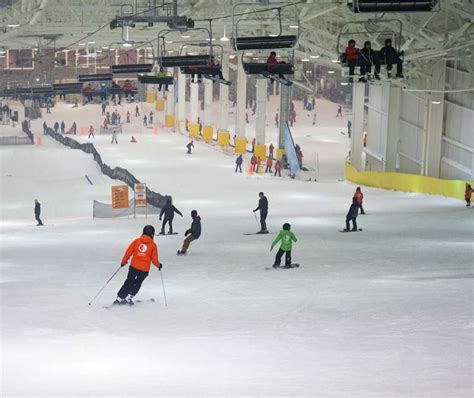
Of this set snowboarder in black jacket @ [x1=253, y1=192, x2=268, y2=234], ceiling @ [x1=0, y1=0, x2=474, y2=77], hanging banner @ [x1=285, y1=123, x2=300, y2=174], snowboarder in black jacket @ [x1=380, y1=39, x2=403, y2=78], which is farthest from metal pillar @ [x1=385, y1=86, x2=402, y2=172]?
snowboarder in black jacket @ [x1=380, y1=39, x2=403, y2=78]

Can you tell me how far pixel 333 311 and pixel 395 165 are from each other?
2789cm

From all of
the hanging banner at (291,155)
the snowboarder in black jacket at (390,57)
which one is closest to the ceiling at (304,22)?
the snowboarder in black jacket at (390,57)

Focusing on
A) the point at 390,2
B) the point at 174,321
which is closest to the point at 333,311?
the point at 174,321

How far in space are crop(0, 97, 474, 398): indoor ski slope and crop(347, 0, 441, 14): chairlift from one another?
3457 mm

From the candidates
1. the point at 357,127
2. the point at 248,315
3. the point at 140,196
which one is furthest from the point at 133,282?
the point at 357,127

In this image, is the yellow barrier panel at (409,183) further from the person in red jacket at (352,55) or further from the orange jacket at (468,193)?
the person in red jacket at (352,55)

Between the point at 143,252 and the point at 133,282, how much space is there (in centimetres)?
49

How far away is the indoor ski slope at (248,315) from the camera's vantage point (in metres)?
8.79

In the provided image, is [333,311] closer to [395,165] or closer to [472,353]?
[472,353]

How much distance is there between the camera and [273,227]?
24203 mm

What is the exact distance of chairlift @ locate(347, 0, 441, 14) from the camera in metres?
11.8

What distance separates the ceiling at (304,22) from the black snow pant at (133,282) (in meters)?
12.8

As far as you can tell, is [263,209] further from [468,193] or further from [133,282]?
[133,282]

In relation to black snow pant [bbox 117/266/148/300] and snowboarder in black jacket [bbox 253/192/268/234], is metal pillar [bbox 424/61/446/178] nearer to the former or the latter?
snowboarder in black jacket [bbox 253/192/268/234]
